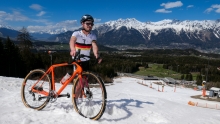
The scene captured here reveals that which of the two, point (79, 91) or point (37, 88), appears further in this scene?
point (37, 88)

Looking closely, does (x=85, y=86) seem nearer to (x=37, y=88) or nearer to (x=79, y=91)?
(x=79, y=91)

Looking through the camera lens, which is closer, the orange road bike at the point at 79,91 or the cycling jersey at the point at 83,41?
the orange road bike at the point at 79,91

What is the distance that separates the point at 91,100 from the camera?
20.1 ft

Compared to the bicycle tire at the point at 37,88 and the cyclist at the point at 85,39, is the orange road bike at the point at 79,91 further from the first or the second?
the cyclist at the point at 85,39

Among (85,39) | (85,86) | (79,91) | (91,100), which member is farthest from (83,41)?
(91,100)

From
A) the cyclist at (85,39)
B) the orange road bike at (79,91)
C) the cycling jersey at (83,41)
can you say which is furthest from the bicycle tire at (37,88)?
the cycling jersey at (83,41)

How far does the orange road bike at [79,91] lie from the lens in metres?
5.72

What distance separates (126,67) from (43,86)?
15132 centimetres

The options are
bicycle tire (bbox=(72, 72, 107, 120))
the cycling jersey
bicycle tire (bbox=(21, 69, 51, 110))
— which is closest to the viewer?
bicycle tire (bbox=(72, 72, 107, 120))

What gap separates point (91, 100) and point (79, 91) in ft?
1.55

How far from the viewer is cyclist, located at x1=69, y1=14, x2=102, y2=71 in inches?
264

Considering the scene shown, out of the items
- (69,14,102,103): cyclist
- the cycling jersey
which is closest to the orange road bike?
(69,14,102,103): cyclist

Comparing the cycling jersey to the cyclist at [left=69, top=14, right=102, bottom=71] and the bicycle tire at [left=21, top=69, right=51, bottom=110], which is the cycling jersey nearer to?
the cyclist at [left=69, top=14, right=102, bottom=71]

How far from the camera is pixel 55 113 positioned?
6055 mm
